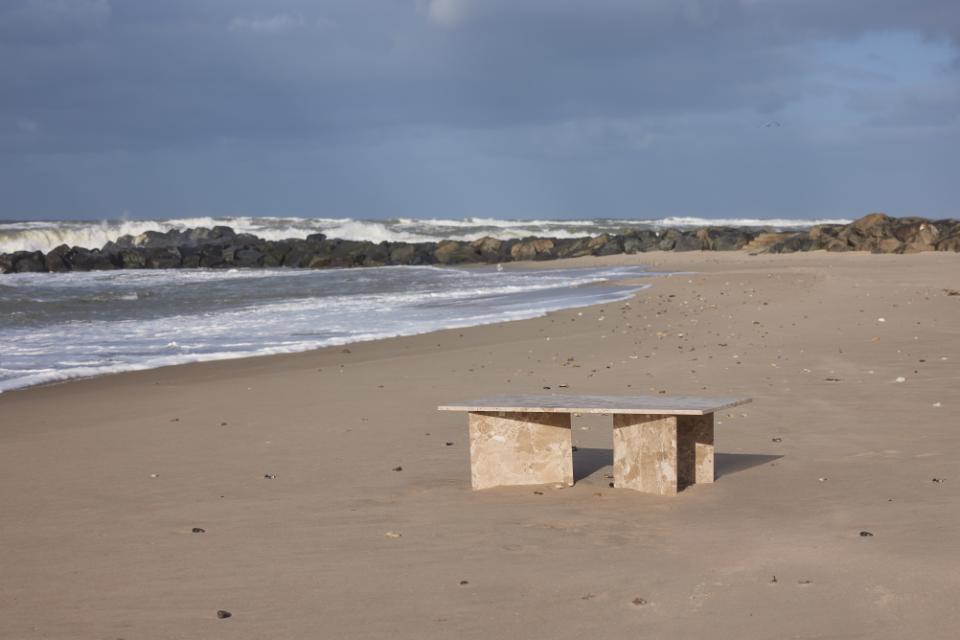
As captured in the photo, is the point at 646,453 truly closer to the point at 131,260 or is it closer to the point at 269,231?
the point at 131,260

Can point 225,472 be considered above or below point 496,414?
below

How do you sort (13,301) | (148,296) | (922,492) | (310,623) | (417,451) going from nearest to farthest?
(310,623) → (922,492) → (417,451) → (13,301) → (148,296)

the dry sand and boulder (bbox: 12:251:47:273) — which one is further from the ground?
boulder (bbox: 12:251:47:273)

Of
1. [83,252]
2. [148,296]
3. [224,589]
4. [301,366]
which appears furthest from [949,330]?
[83,252]

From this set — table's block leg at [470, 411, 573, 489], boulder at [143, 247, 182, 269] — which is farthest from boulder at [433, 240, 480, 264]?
table's block leg at [470, 411, 573, 489]

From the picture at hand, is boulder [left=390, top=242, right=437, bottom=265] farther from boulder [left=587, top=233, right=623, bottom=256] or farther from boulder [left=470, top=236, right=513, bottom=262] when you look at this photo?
boulder [left=587, top=233, right=623, bottom=256]

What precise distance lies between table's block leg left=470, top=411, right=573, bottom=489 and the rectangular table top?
103 millimetres

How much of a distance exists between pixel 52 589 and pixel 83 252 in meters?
42.5

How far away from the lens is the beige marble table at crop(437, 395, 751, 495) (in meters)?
5.96

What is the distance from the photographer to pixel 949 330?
492 inches

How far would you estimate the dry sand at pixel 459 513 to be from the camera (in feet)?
13.5

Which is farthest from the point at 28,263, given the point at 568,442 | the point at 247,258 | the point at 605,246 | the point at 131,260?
the point at 568,442

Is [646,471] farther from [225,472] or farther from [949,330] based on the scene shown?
[949,330]

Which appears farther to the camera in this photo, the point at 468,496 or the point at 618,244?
the point at 618,244
